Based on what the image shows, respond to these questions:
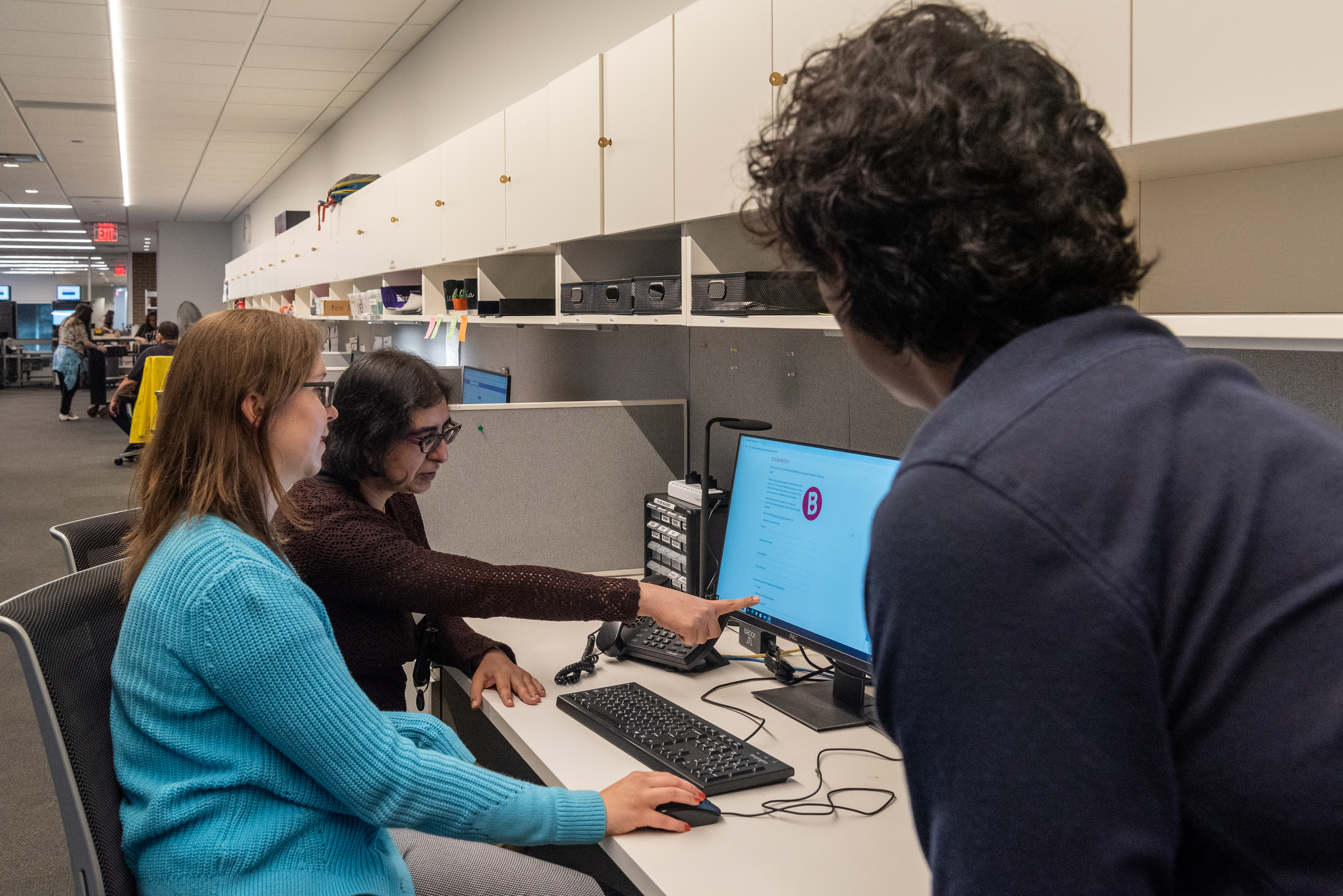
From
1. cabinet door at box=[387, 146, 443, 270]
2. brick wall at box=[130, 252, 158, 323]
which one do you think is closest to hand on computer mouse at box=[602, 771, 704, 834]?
cabinet door at box=[387, 146, 443, 270]

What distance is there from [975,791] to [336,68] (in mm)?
5842

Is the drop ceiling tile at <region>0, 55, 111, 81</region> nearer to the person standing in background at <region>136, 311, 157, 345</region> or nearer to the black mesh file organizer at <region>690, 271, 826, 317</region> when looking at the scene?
the black mesh file organizer at <region>690, 271, 826, 317</region>

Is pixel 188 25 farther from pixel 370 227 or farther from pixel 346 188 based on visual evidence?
pixel 370 227

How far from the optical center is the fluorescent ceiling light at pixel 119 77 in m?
4.56

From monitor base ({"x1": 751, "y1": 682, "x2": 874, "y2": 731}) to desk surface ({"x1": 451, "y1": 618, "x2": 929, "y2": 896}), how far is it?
13 millimetres

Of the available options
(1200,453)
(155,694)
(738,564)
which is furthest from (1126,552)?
(738,564)

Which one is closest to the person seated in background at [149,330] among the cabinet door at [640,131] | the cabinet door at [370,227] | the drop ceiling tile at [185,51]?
the drop ceiling tile at [185,51]

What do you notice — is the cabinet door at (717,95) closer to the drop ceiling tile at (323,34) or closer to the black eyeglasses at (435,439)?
the black eyeglasses at (435,439)

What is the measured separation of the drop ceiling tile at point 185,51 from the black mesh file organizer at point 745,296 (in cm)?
427

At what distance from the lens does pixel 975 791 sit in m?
0.51

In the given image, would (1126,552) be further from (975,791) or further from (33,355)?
(33,355)

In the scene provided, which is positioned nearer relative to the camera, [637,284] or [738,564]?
[738,564]

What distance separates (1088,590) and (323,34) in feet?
16.9

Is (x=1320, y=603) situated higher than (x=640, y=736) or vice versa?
(x=1320, y=603)
